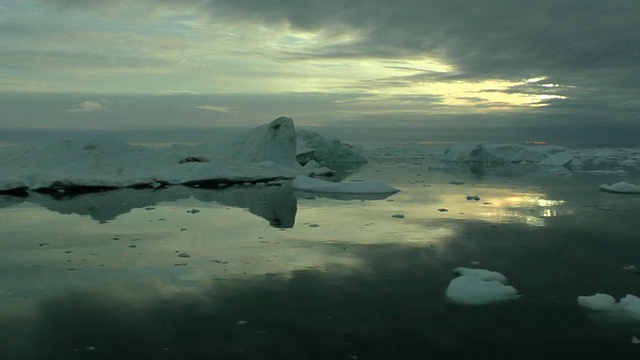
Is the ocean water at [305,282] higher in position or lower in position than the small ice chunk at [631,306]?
lower

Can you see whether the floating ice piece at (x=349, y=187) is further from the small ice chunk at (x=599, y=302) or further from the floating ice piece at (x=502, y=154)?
the floating ice piece at (x=502, y=154)

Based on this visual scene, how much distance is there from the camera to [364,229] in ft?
29.1

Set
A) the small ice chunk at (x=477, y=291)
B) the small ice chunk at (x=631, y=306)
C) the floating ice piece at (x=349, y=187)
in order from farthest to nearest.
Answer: the floating ice piece at (x=349, y=187)
the small ice chunk at (x=477, y=291)
the small ice chunk at (x=631, y=306)

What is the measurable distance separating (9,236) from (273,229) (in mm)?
3973

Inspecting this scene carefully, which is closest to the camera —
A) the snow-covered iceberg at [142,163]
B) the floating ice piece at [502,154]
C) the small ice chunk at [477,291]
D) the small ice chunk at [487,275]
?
the small ice chunk at [477,291]

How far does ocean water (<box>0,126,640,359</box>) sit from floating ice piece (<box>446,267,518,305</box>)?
12 cm

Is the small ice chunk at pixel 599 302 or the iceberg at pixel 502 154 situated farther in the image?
the iceberg at pixel 502 154

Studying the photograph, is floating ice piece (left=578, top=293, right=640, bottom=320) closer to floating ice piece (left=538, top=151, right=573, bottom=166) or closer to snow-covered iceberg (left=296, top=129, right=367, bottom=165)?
snow-covered iceberg (left=296, top=129, right=367, bottom=165)

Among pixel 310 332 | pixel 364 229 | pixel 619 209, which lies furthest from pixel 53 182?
pixel 619 209

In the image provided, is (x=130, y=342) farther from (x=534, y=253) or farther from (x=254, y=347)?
(x=534, y=253)

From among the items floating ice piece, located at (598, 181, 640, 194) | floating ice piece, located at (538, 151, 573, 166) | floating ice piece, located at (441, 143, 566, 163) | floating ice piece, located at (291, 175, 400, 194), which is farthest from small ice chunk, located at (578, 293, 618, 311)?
floating ice piece, located at (441, 143, 566, 163)

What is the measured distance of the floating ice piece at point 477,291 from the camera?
16.4 feet

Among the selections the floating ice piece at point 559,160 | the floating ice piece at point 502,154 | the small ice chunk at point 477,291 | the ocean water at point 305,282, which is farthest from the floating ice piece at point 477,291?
the floating ice piece at point 502,154

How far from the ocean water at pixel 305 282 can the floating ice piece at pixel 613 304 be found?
0.33ft
